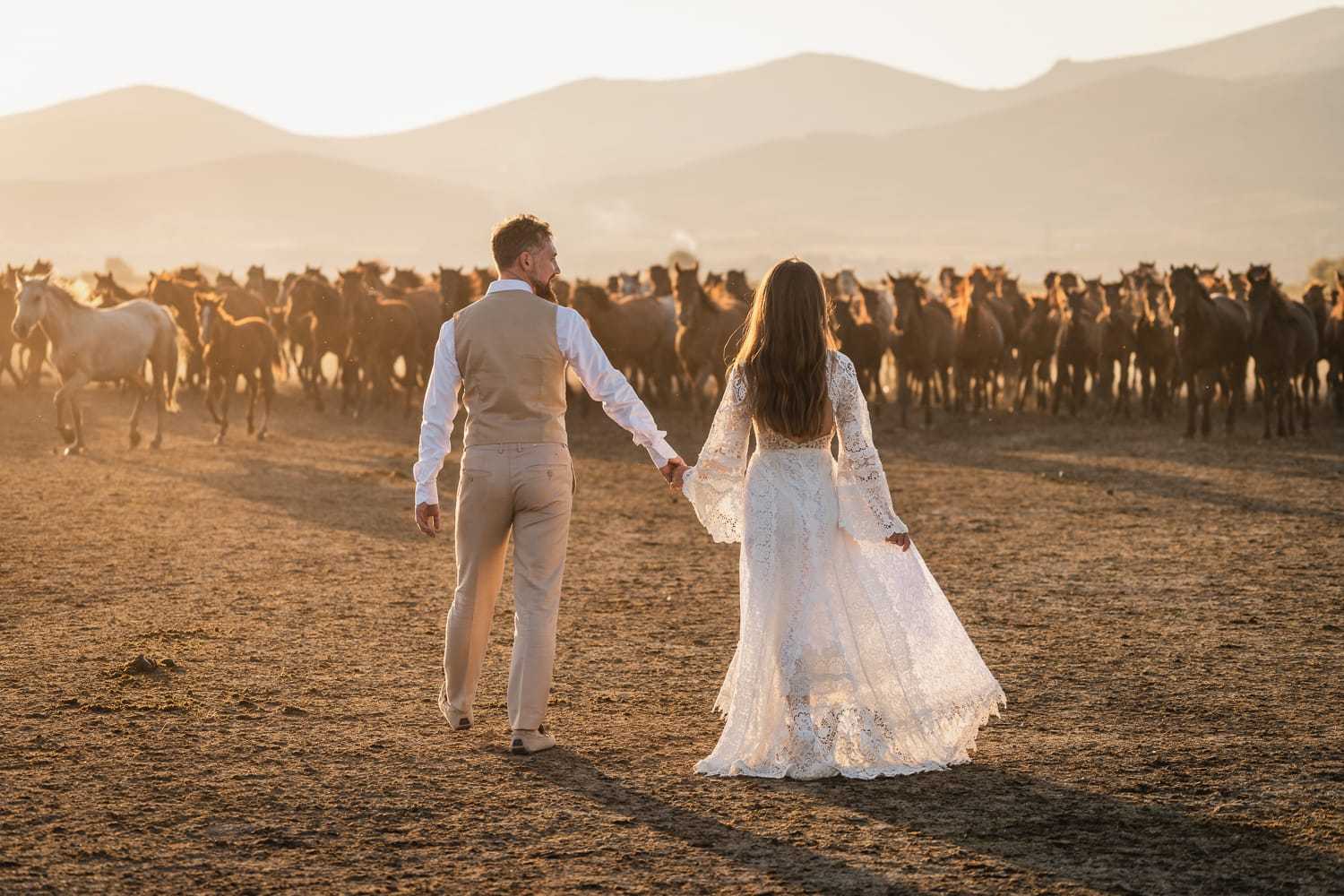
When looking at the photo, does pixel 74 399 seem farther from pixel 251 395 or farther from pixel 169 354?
pixel 251 395

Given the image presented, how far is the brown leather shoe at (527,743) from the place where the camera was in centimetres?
675

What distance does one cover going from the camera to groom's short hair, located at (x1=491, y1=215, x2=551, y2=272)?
654 centimetres

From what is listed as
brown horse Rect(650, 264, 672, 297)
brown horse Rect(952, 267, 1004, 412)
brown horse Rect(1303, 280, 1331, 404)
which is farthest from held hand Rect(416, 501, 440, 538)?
brown horse Rect(650, 264, 672, 297)

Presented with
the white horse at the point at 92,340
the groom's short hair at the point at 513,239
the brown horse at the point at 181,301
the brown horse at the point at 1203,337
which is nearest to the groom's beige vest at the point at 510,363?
the groom's short hair at the point at 513,239

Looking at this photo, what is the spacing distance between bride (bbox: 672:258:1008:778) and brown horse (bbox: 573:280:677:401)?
1986 centimetres

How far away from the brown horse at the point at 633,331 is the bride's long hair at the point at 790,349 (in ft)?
65.3

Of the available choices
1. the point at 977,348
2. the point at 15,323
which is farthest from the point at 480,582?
the point at 977,348

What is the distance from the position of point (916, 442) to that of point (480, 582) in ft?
51.0

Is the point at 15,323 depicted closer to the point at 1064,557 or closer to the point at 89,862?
the point at 1064,557

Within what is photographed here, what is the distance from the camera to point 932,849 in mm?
5480

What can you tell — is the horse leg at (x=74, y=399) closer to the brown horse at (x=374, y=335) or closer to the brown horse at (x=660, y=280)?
the brown horse at (x=374, y=335)

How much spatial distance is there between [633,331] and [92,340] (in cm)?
1028

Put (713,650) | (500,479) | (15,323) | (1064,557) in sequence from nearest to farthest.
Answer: (500,479) < (713,650) < (1064,557) < (15,323)

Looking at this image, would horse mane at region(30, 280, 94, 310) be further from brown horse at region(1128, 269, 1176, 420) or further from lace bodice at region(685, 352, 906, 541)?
brown horse at region(1128, 269, 1176, 420)
